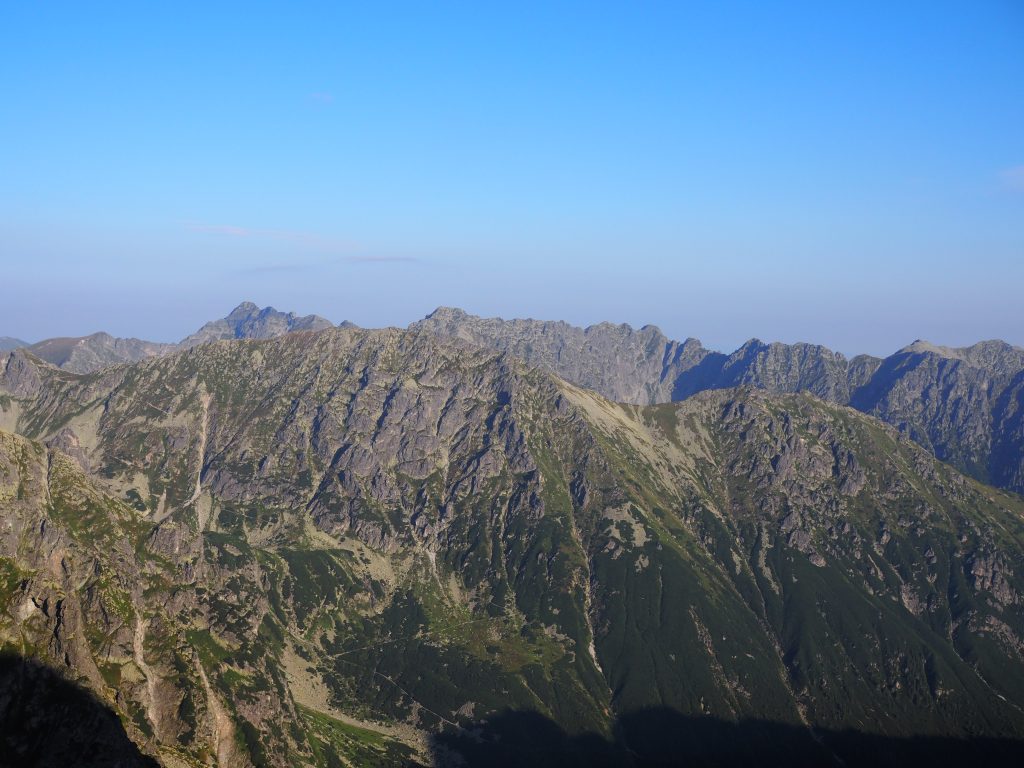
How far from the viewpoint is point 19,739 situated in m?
Result: 198
